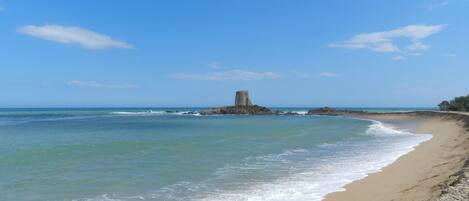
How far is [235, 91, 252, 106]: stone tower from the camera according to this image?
12343 centimetres

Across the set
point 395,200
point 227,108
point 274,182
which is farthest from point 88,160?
point 227,108

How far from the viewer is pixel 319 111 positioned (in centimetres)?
11306

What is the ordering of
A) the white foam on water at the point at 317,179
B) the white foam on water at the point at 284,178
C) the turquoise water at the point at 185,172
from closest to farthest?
the white foam on water at the point at 317,179, the white foam on water at the point at 284,178, the turquoise water at the point at 185,172

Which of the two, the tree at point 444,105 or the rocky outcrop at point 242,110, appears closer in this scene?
the tree at point 444,105

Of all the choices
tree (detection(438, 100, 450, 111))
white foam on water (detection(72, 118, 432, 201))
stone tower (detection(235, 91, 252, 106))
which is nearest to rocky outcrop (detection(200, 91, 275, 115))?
stone tower (detection(235, 91, 252, 106))

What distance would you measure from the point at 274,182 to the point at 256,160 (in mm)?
5141

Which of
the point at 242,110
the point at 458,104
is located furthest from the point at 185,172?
the point at 242,110

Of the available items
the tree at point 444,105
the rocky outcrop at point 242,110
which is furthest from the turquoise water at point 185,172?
the rocky outcrop at point 242,110

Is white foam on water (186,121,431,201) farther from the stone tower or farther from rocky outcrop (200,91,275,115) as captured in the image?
the stone tower

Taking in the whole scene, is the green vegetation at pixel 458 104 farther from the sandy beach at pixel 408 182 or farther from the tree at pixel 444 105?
the sandy beach at pixel 408 182

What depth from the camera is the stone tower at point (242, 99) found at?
123 m

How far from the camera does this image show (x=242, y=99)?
124 meters

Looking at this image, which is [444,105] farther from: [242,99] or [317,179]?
[317,179]

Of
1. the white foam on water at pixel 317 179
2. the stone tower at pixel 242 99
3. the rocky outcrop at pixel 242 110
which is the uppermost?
the stone tower at pixel 242 99
